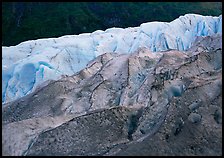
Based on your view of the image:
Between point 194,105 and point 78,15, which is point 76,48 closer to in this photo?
point 194,105

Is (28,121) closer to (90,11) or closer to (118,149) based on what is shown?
(118,149)

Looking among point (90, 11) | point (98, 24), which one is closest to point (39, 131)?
point (98, 24)

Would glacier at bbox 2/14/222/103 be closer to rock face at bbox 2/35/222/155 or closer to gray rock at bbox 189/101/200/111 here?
rock face at bbox 2/35/222/155

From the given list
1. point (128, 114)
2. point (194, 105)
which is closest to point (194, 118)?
point (194, 105)

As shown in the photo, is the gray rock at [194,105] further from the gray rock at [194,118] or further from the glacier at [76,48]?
the glacier at [76,48]

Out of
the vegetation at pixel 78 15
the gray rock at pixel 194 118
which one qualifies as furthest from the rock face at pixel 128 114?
the vegetation at pixel 78 15
